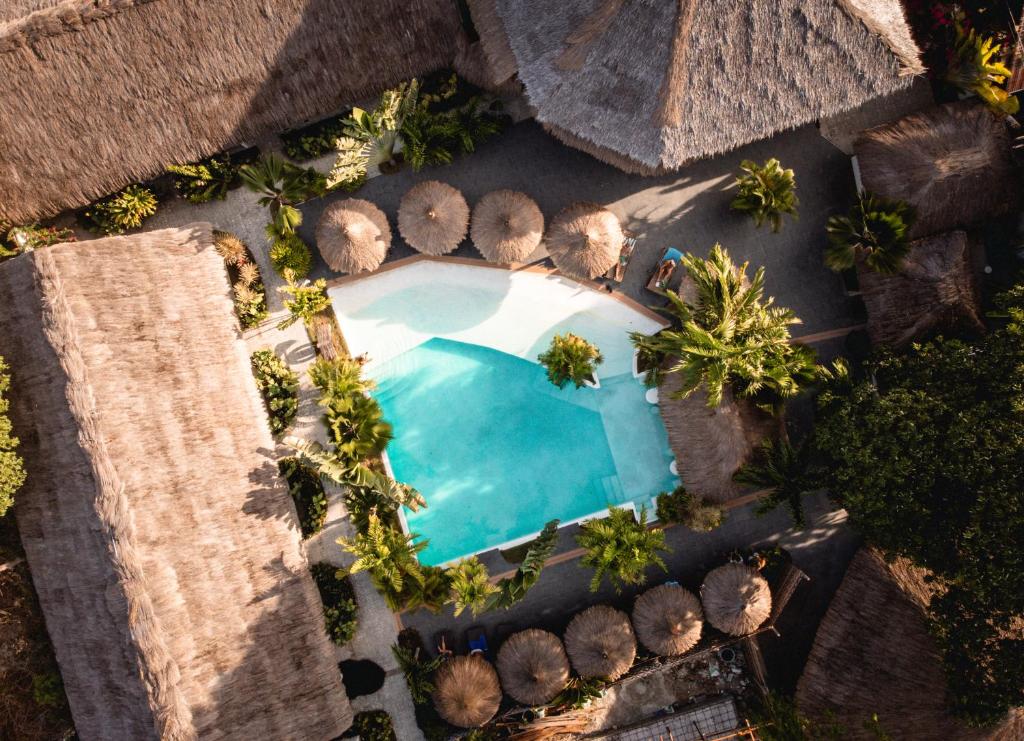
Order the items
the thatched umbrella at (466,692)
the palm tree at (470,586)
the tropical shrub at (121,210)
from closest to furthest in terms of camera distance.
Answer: the palm tree at (470,586), the thatched umbrella at (466,692), the tropical shrub at (121,210)

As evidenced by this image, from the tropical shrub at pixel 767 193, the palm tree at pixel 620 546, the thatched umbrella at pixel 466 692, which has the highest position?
the tropical shrub at pixel 767 193

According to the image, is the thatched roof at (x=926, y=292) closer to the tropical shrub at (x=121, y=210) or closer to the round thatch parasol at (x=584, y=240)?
the round thatch parasol at (x=584, y=240)

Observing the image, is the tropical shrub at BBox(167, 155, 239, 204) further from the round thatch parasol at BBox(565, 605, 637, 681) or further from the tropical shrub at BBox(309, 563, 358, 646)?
the round thatch parasol at BBox(565, 605, 637, 681)

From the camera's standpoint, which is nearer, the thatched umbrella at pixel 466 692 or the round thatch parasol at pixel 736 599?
the thatched umbrella at pixel 466 692

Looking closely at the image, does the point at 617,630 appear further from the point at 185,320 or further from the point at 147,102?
the point at 147,102

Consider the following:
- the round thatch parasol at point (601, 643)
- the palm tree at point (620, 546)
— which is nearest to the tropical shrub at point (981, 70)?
the palm tree at point (620, 546)

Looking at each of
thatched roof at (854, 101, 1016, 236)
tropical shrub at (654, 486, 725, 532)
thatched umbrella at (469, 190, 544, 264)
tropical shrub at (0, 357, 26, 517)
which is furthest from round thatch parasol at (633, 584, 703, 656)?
tropical shrub at (0, 357, 26, 517)

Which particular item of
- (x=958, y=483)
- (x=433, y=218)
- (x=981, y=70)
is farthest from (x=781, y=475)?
(x=981, y=70)

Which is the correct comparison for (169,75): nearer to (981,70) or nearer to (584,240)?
(584,240)
